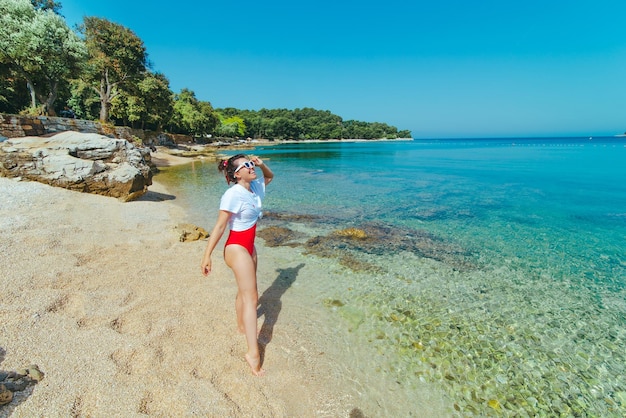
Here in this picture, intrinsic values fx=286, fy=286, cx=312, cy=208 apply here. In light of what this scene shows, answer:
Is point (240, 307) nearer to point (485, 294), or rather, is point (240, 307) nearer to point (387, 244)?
point (485, 294)

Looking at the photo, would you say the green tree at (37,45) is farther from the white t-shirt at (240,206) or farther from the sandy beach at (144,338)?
the white t-shirt at (240,206)

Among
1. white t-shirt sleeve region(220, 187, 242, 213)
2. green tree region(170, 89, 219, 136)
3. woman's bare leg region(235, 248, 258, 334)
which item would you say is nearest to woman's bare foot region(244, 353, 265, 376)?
woman's bare leg region(235, 248, 258, 334)

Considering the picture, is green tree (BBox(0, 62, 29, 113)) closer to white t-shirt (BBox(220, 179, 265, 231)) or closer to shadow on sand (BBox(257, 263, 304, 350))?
shadow on sand (BBox(257, 263, 304, 350))

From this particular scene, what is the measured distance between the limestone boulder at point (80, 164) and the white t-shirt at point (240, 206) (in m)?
11.5

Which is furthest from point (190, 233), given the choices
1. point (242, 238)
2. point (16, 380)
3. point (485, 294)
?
point (485, 294)

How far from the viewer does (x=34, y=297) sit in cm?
466

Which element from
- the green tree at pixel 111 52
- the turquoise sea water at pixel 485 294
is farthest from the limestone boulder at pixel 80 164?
the green tree at pixel 111 52

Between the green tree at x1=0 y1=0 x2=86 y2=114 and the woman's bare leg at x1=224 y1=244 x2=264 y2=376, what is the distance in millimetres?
25413

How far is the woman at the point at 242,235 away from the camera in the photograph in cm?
361

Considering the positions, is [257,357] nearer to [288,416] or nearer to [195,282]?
[288,416]

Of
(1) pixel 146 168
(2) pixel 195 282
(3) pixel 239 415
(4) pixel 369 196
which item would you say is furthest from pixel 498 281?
(1) pixel 146 168

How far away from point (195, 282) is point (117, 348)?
2472 millimetres

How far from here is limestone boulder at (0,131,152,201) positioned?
11.8 meters

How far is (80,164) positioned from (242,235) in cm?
1276
